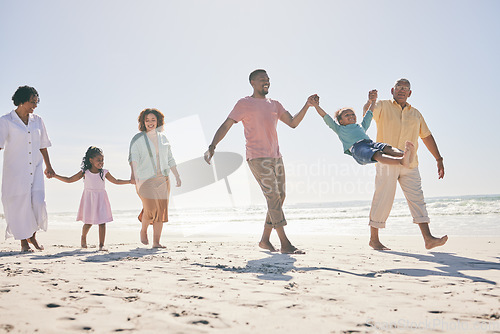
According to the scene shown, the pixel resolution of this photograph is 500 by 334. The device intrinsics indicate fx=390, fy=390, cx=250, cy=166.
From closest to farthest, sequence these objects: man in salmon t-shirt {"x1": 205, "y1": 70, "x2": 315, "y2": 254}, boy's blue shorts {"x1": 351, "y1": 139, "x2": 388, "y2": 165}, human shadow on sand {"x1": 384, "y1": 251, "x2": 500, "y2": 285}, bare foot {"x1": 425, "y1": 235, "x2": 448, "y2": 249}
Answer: human shadow on sand {"x1": 384, "y1": 251, "x2": 500, "y2": 285}, boy's blue shorts {"x1": 351, "y1": 139, "x2": 388, "y2": 165}, bare foot {"x1": 425, "y1": 235, "x2": 448, "y2": 249}, man in salmon t-shirt {"x1": 205, "y1": 70, "x2": 315, "y2": 254}

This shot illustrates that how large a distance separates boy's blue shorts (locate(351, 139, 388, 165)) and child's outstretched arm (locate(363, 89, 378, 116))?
0.63 m

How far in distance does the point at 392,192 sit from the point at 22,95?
543 cm

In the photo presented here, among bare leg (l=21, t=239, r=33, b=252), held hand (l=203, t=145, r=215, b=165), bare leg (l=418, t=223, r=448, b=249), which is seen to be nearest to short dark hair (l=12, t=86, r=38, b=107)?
bare leg (l=21, t=239, r=33, b=252)

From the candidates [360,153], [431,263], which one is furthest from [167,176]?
[431,263]

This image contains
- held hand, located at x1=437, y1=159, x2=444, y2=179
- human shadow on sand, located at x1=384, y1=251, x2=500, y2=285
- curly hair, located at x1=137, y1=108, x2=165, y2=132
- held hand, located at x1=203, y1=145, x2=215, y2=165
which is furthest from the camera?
curly hair, located at x1=137, y1=108, x2=165, y2=132

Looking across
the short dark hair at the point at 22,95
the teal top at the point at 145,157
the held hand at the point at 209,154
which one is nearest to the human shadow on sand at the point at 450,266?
the held hand at the point at 209,154

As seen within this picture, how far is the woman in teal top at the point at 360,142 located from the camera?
467 centimetres

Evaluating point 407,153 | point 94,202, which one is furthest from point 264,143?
point 94,202

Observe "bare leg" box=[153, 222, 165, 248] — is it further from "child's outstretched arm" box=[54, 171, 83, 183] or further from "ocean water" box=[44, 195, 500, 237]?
"ocean water" box=[44, 195, 500, 237]

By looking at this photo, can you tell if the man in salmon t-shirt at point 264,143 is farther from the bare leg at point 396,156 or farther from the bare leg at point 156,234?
the bare leg at point 156,234

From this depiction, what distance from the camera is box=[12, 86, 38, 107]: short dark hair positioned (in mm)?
5602

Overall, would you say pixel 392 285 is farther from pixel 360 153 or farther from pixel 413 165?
pixel 413 165

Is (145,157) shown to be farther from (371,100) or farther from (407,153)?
(407,153)

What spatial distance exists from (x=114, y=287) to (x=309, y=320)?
4.81ft
